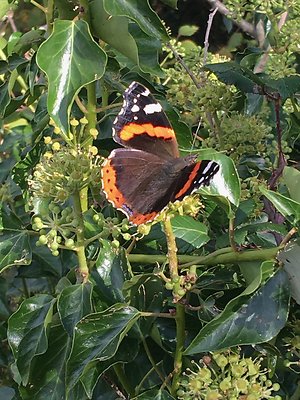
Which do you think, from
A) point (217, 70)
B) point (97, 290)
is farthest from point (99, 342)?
point (217, 70)

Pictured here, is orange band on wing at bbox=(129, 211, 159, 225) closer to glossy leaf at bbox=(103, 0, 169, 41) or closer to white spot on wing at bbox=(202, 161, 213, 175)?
white spot on wing at bbox=(202, 161, 213, 175)

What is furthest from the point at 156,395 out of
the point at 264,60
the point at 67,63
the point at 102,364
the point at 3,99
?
the point at 264,60

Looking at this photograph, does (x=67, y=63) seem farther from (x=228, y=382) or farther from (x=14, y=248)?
(x=228, y=382)

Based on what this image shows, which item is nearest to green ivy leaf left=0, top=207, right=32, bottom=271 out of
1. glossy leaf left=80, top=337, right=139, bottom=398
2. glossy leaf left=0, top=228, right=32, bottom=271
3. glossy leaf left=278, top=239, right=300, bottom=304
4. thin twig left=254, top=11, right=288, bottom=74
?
glossy leaf left=0, top=228, right=32, bottom=271

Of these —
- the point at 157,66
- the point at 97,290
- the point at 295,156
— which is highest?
the point at 157,66

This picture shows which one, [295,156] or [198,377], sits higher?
[198,377]

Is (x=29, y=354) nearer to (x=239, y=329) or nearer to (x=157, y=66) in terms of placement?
(x=239, y=329)

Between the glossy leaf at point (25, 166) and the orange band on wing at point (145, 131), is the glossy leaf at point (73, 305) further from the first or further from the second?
the glossy leaf at point (25, 166)

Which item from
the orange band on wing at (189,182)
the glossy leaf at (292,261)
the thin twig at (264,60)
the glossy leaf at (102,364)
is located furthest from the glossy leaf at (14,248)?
the thin twig at (264,60)
